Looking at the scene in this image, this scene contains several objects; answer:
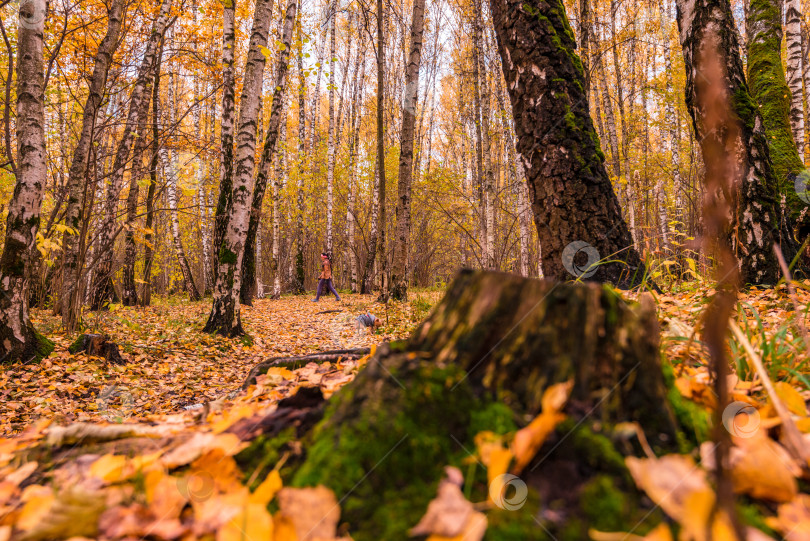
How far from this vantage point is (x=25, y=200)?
3.79 meters

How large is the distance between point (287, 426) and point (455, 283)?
2.05 ft

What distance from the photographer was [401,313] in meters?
6.64

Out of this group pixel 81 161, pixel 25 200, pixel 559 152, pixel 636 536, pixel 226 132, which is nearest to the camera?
pixel 636 536

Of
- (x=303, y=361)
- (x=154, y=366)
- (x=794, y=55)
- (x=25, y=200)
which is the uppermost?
(x=794, y=55)

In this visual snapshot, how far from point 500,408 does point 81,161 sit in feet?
23.0

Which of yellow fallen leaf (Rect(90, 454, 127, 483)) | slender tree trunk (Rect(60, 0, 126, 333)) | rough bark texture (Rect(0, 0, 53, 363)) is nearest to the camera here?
yellow fallen leaf (Rect(90, 454, 127, 483))

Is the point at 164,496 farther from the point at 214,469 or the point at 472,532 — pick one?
the point at 472,532

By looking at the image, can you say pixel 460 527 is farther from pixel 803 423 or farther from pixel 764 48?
pixel 764 48

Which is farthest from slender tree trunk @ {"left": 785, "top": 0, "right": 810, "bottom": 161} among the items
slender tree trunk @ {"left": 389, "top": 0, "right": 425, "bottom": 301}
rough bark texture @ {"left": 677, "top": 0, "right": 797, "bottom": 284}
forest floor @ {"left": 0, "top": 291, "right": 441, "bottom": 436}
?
forest floor @ {"left": 0, "top": 291, "right": 441, "bottom": 436}

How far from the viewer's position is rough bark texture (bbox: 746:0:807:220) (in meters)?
4.30

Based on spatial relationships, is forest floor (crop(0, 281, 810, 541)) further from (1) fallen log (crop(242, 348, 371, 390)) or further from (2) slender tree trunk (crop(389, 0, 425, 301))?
(2) slender tree trunk (crop(389, 0, 425, 301))

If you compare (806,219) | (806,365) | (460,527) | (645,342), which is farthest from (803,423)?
(806,219)

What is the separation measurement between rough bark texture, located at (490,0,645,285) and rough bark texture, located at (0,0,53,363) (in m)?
4.38

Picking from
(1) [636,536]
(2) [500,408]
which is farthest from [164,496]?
(1) [636,536]
